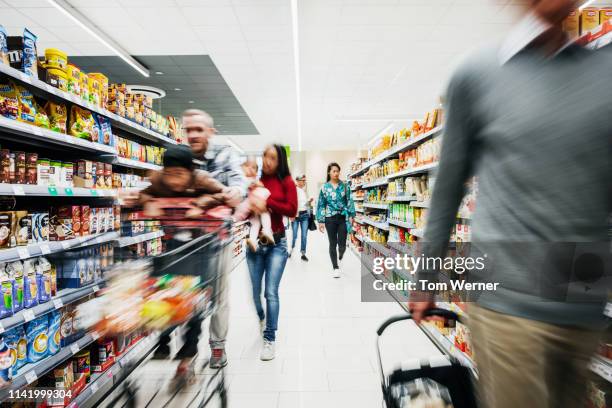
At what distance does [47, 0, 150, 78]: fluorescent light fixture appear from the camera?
15.1ft

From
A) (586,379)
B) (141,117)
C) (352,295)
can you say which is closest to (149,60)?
(141,117)

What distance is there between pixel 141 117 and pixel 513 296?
11.1ft

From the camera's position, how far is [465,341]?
2365 mm

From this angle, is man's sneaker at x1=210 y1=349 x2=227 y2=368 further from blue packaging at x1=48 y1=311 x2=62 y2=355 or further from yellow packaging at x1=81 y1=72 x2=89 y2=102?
yellow packaging at x1=81 y1=72 x2=89 y2=102

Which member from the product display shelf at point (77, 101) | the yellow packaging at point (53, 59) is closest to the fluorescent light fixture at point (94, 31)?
the product display shelf at point (77, 101)

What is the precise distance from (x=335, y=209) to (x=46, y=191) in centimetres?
404

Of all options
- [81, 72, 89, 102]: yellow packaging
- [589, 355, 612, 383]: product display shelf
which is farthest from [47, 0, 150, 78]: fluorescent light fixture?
[589, 355, 612, 383]: product display shelf

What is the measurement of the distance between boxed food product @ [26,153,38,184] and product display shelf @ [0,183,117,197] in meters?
0.09

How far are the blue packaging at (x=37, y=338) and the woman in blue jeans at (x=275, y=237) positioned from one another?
137 centimetres

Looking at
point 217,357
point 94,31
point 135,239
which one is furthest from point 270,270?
point 94,31

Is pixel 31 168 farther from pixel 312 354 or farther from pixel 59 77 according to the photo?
pixel 312 354

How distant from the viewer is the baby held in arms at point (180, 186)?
1.53m

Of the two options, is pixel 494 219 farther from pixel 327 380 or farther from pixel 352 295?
pixel 352 295

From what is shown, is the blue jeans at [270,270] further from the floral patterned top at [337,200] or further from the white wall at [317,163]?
the white wall at [317,163]
